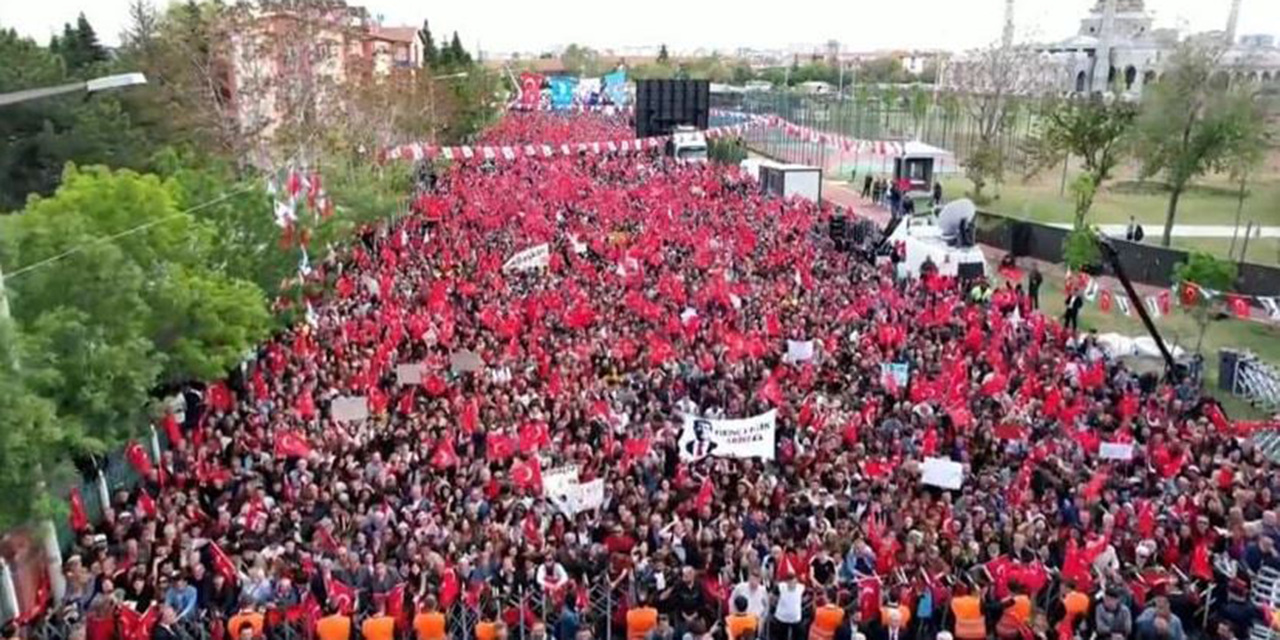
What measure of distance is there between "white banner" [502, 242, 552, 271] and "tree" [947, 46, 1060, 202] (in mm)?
→ 30098

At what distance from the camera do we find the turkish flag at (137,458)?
14.7 m

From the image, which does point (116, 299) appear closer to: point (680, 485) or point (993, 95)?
point (680, 485)

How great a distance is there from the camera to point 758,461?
48.1ft

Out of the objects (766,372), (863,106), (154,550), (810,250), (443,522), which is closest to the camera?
(154,550)

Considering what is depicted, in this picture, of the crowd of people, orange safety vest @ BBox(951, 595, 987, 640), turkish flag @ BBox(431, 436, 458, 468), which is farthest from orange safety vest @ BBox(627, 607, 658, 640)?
turkish flag @ BBox(431, 436, 458, 468)

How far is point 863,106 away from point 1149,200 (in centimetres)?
2754

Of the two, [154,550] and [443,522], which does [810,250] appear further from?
[154,550]

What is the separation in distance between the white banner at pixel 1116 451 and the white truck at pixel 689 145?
42335 millimetres

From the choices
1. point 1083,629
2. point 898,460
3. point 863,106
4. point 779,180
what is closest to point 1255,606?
point 1083,629

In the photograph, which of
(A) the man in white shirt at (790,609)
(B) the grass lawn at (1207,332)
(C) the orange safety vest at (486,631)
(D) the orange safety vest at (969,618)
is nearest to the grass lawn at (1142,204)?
(B) the grass lawn at (1207,332)

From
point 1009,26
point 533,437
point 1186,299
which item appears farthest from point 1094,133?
point 1009,26

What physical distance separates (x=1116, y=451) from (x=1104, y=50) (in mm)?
125451

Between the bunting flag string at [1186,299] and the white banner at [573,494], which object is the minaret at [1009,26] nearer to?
the bunting flag string at [1186,299]

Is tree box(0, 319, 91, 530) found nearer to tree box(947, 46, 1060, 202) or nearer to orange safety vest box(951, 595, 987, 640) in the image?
orange safety vest box(951, 595, 987, 640)
